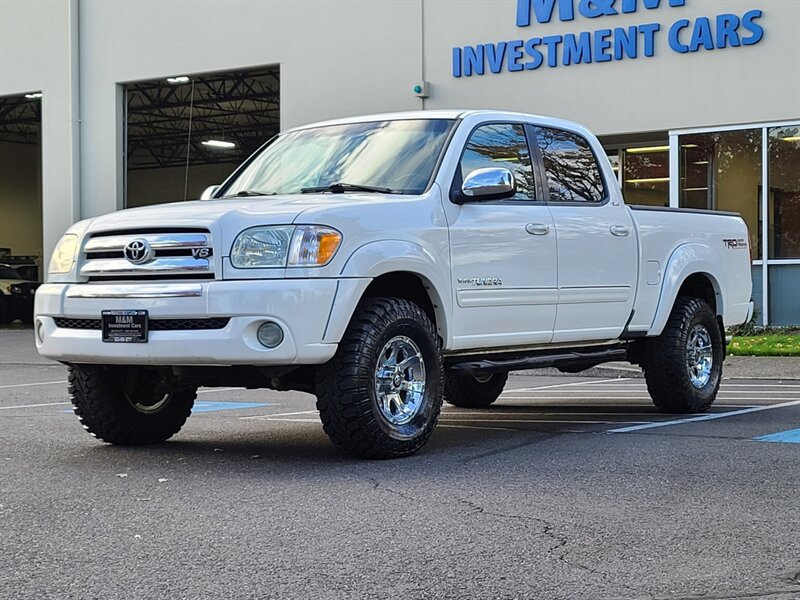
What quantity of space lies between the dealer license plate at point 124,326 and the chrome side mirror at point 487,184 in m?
2.07

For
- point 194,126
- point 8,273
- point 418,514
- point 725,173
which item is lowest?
point 418,514

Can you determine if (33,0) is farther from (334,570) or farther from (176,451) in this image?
(334,570)

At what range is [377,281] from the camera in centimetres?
722

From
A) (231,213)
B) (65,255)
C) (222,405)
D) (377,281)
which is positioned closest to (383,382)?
(377,281)

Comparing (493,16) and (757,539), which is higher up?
(493,16)

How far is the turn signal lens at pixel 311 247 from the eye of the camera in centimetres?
669

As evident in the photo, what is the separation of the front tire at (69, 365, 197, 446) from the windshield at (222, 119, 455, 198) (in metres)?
1.38

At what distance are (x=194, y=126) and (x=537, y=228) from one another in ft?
133

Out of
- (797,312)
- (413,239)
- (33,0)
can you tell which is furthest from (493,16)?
(413,239)

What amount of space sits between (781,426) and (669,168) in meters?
12.8

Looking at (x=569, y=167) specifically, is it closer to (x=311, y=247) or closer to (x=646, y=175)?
(x=311, y=247)

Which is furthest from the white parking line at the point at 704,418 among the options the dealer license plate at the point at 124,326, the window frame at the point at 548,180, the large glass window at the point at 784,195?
the large glass window at the point at 784,195

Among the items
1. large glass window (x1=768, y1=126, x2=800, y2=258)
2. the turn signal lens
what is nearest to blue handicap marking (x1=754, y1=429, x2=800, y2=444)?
the turn signal lens

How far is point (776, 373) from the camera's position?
1443cm
